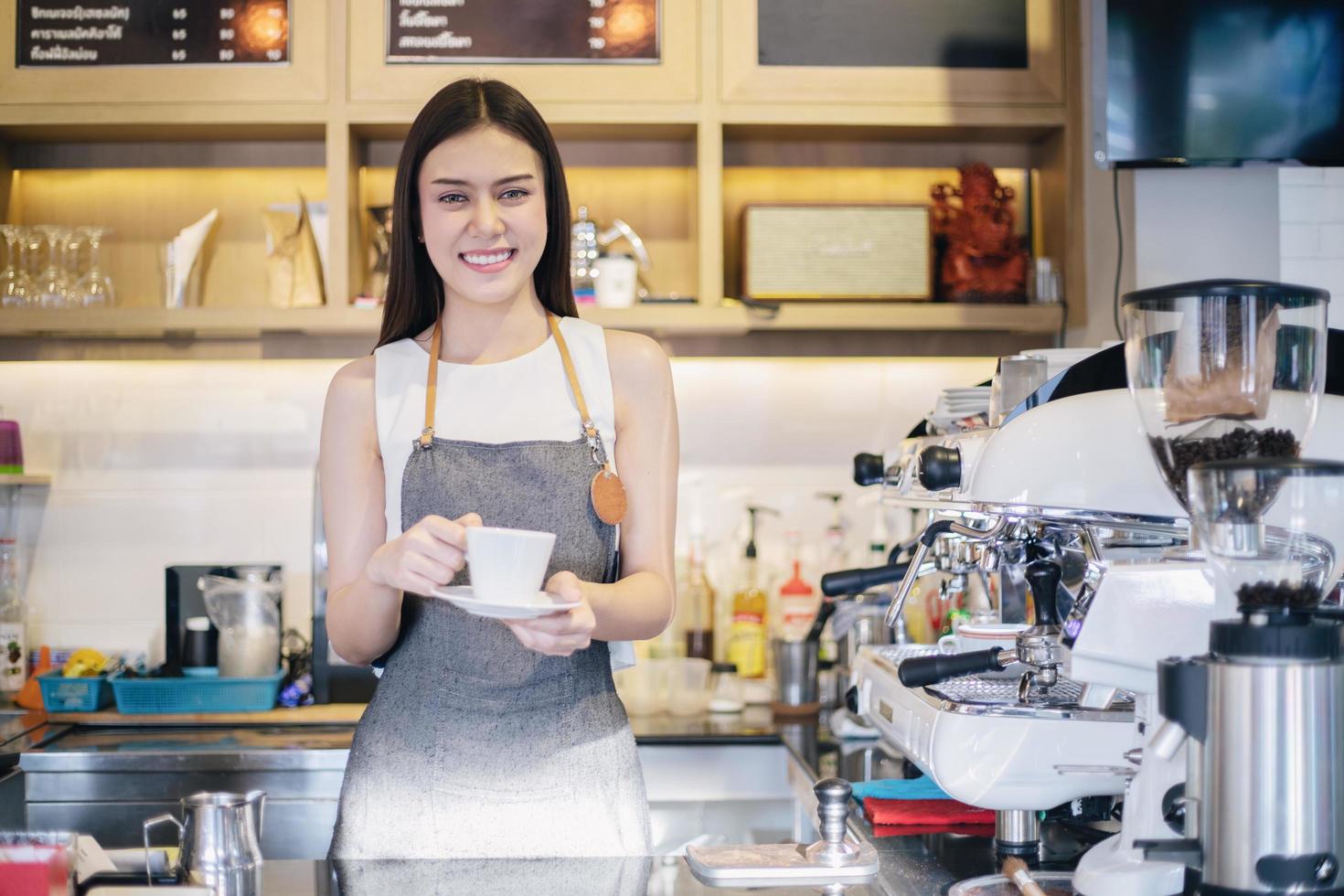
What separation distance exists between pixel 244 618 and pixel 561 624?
147cm

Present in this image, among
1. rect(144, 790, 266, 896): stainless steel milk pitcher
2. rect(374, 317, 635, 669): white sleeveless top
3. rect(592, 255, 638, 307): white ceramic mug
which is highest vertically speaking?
rect(592, 255, 638, 307): white ceramic mug

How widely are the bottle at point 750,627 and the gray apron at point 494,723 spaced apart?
4.07 feet

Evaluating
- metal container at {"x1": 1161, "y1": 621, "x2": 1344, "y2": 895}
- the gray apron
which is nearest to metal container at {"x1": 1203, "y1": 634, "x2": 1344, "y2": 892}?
metal container at {"x1": 1161, "y1": 621, "x2": 1344, "y2": 895}

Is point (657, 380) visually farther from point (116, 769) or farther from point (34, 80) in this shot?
point (34, 80)

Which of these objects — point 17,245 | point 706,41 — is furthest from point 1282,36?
point 17,245

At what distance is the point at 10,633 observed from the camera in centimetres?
264

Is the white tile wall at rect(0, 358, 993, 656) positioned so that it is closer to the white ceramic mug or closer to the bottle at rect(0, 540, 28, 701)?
the bottle at rect(0, 540, 28, 701)

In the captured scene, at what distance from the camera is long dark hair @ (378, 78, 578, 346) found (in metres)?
1.46

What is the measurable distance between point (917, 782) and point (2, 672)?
193cm

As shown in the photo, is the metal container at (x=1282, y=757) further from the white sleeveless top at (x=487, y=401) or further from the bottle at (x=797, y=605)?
the bottle at (x=797, y=605)

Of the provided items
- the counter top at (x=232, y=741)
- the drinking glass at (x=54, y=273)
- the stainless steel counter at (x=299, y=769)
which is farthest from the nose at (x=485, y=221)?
the drinking glass at (x=54, y=273)

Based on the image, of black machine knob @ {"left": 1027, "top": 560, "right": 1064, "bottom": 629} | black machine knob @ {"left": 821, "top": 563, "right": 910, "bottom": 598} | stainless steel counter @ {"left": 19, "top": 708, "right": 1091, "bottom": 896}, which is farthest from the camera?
stainless steel counter @ {"left": 19, "top": 708, "right": 1091, "bottom": 896}

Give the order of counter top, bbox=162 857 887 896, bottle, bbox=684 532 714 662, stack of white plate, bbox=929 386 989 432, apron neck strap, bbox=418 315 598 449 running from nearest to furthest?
counter top, bbox=162 857 887 896
apron neck strap, bbox=418 315 598 449
stack of white plate, bbox=929 386 989 432
bottle, bbox=684 532 714 662

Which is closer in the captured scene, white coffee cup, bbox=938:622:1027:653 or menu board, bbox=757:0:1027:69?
white coffee cup, bbox=938:622:1027:653
